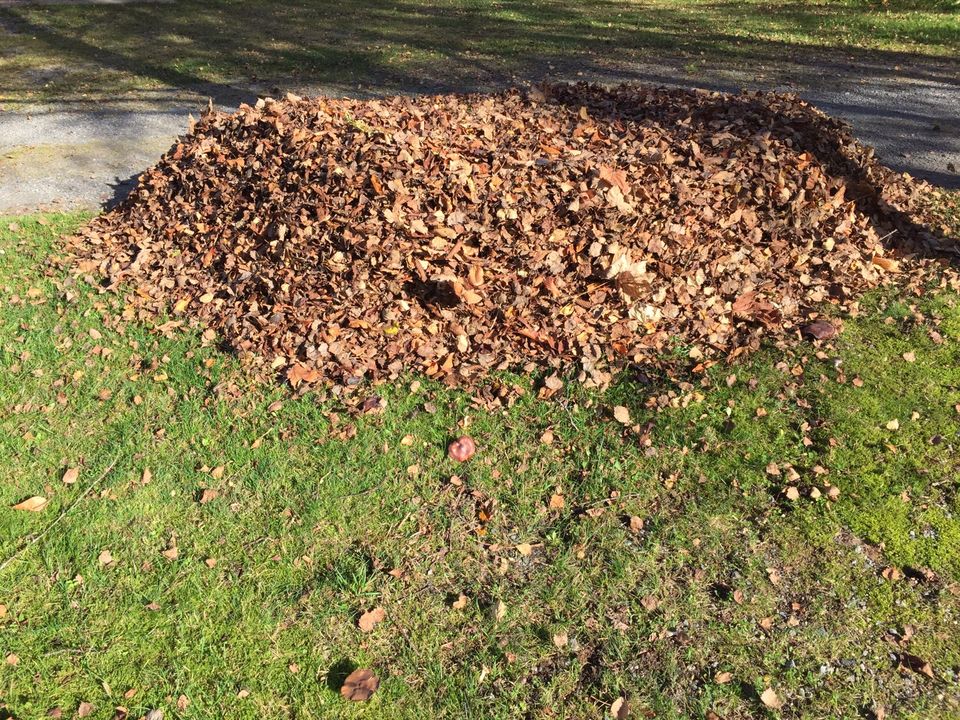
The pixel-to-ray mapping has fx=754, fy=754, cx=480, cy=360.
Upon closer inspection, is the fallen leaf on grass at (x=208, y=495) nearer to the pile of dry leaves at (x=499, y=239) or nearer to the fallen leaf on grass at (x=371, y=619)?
the pile of dry leaves at (x=499, y=239)

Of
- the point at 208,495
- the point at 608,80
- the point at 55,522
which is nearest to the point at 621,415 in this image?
the point at 208,495

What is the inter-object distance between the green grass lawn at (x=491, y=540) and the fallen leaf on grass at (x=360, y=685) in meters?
0.03

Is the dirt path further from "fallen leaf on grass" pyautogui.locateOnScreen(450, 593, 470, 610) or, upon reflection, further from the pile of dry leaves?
"fallen leaf on grass" pyautogui.locateOnScreen(450, 593, 470, 610)

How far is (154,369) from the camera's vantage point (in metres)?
4.34

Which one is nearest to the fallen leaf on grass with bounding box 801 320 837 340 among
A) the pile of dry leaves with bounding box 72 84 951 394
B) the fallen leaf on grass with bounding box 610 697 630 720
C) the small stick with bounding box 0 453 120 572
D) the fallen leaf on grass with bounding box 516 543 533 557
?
the pile of dry leaves with bounding box 72 84 951 394

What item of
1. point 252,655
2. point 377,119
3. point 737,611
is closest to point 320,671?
point 252,655

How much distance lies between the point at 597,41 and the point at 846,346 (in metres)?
9.47

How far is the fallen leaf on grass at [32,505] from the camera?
352 centimetres

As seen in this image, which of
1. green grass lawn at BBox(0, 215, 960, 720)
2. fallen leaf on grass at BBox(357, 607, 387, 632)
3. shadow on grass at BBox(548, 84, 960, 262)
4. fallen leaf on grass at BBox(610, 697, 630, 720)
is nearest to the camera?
fallen leaf on grass at BBox(610, 697, 630, 720)

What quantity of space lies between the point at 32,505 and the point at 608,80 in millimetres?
8716

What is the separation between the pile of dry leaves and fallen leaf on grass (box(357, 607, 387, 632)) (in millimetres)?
1463

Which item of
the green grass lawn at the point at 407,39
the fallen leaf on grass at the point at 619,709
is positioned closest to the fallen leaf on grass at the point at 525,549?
the fallen leaf on grass at the point at 619,709

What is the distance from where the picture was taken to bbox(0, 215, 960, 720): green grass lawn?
9.07ft

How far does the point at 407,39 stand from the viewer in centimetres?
1227
